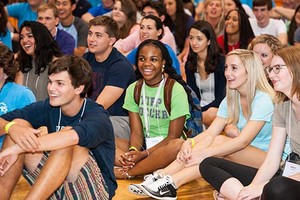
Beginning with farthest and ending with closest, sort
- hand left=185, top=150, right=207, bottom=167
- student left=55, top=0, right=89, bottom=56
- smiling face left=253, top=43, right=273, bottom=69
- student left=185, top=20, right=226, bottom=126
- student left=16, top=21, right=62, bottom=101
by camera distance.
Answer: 1. student left=55, top=0, right=89, bottom=56
2. student left=185, top=20, right=226, bottom=126
3. student left=16, top=21, right=62, bottom=101
4. smiling face left=253, top=43, right=273, bottom=69
5. hand left=185, top=150, right=207, bottom=167

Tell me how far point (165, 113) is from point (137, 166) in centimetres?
41

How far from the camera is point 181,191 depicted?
5188mm

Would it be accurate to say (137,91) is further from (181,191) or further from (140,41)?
(140,41)

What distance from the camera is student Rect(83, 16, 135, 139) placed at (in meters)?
5.70

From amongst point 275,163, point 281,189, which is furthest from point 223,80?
point 281,189

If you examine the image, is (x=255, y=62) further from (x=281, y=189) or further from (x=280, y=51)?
(x=281, y=189)

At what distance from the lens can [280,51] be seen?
4094mm

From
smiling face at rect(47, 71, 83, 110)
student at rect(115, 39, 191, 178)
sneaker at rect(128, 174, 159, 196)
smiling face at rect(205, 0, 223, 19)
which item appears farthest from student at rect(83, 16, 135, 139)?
smiling face at rect(205, 0, 223, 19)

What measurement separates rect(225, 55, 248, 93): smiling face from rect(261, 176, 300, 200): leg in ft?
3.67

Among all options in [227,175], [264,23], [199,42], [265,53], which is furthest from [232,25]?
[227,175]

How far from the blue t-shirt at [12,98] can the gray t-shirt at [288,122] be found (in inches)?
62.3

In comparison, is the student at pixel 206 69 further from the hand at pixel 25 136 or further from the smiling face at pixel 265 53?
the hand at pixel 25 136

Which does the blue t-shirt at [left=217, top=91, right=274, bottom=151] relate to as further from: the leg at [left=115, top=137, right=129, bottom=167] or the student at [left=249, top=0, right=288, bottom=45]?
the student at [left=249, top=0, right=288, bottom=45]

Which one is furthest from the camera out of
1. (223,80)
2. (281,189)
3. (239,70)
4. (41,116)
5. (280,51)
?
(223,80)
